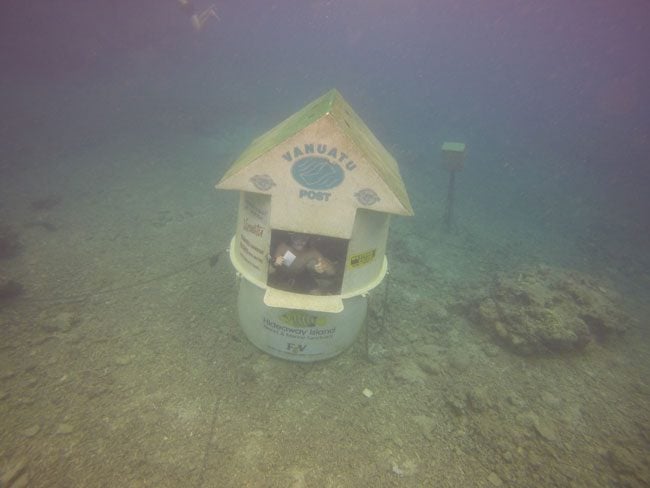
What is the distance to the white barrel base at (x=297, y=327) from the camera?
11.0 feet

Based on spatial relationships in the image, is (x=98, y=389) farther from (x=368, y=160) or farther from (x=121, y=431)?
(x=368, y=160)

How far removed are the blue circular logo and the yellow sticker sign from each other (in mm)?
747

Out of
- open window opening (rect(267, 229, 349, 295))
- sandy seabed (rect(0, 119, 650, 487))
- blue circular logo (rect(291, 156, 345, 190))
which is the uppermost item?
blue circular logo (rect(291, 156, 345, 190))

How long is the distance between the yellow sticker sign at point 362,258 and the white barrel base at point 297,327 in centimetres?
42

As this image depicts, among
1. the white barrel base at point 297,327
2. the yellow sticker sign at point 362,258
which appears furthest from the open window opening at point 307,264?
the white barrel base at point 297,327

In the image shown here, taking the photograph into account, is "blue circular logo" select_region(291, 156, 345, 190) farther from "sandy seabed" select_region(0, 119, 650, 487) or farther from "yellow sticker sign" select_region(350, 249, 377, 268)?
"sandy seabed" select_region(0, 119, 650, 487)

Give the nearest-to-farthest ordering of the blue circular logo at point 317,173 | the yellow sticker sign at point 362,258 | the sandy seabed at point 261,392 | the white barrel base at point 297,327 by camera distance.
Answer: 1. the blue circular logo at point 317,173
2. the sandy seabed at point 261,392
3. the yellow sticker sign at point 362,258
4. the white barrel base at point 297,327

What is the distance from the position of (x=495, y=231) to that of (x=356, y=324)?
21.4ft

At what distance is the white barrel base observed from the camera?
3.37 m

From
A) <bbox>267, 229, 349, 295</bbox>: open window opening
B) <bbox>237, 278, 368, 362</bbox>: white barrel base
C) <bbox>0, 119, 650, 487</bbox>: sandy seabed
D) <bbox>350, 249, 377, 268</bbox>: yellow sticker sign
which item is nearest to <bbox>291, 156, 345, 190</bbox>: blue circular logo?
<bbox>267, 229, 349, 295</bbox>: open window opening

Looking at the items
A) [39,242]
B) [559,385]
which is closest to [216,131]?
[39,242]

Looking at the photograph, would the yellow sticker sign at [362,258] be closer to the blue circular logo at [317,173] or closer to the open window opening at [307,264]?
the open window opening at [307,264]

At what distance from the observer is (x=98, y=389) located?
3330mm

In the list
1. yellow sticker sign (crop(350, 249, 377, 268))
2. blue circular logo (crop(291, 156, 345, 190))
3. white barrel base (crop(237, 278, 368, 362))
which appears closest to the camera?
blue circular logo (crop(291, 156, 345, 190))
